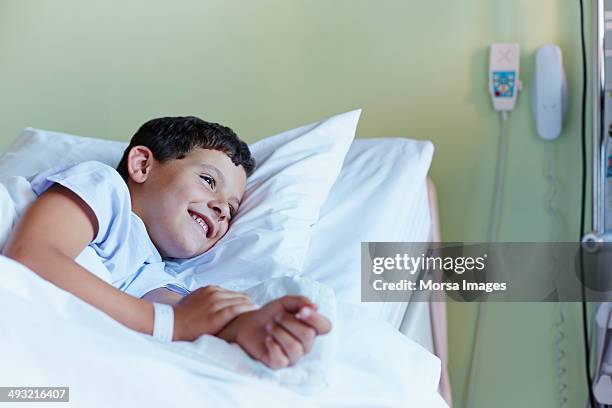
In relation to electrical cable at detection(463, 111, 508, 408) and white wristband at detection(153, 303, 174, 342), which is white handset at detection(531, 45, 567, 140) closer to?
electrical cable at detection(463, 111, 508, 408)

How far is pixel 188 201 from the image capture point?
4.25ft

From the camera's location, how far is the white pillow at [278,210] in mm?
1329

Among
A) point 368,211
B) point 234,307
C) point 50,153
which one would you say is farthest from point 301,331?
point 50,153

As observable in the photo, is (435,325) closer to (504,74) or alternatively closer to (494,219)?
(494,219)

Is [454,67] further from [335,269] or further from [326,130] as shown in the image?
[335,269]

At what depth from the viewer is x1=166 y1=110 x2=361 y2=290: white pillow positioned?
133 centimetres

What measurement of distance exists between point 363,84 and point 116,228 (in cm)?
98

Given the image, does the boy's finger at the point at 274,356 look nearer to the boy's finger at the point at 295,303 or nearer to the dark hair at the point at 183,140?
the boy's finger at the point at 295,303

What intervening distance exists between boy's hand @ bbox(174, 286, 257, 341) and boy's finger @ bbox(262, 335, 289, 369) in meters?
0.10

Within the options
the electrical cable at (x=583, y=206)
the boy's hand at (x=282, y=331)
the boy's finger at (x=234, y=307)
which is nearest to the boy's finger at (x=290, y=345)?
the boy's hand at (x=282, y=331)

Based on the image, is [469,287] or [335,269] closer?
[335,269]

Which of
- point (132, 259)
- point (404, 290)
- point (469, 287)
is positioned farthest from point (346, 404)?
point (469, 287)

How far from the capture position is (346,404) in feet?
3.00

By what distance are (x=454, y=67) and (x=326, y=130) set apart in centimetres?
50
